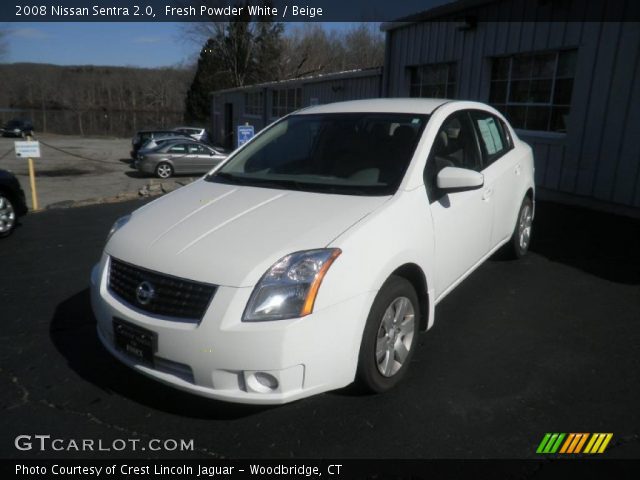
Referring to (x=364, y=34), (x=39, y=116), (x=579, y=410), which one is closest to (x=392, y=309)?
(x=579, y=410)

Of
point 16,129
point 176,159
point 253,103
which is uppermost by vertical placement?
point 253,103

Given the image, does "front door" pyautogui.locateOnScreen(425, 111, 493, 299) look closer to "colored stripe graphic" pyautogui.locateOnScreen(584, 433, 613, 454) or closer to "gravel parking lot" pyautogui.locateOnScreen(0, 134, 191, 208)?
"colored stripe graphic" pyautogui.locateOnScreen(584, 433, 613, 454)

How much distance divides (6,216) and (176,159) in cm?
1143

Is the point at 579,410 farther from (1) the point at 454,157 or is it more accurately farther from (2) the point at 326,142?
(2) the point at 326,142

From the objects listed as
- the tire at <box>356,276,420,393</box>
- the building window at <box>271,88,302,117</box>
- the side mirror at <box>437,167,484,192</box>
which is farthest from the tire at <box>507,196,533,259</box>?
the building window at <box>271,88,302,117</box>

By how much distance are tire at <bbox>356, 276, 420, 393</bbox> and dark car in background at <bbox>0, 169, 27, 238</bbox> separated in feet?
21.0

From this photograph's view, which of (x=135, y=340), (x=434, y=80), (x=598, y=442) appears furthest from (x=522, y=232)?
(x=434, y=80)

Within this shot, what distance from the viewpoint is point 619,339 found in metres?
3.52

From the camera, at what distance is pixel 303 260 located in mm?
2365

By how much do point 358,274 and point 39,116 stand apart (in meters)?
65.6

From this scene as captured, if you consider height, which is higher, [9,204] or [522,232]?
[522,232]

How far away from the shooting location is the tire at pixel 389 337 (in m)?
2.54

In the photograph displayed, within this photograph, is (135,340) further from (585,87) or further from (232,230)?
(585,87)

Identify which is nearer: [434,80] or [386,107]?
[386,107]
